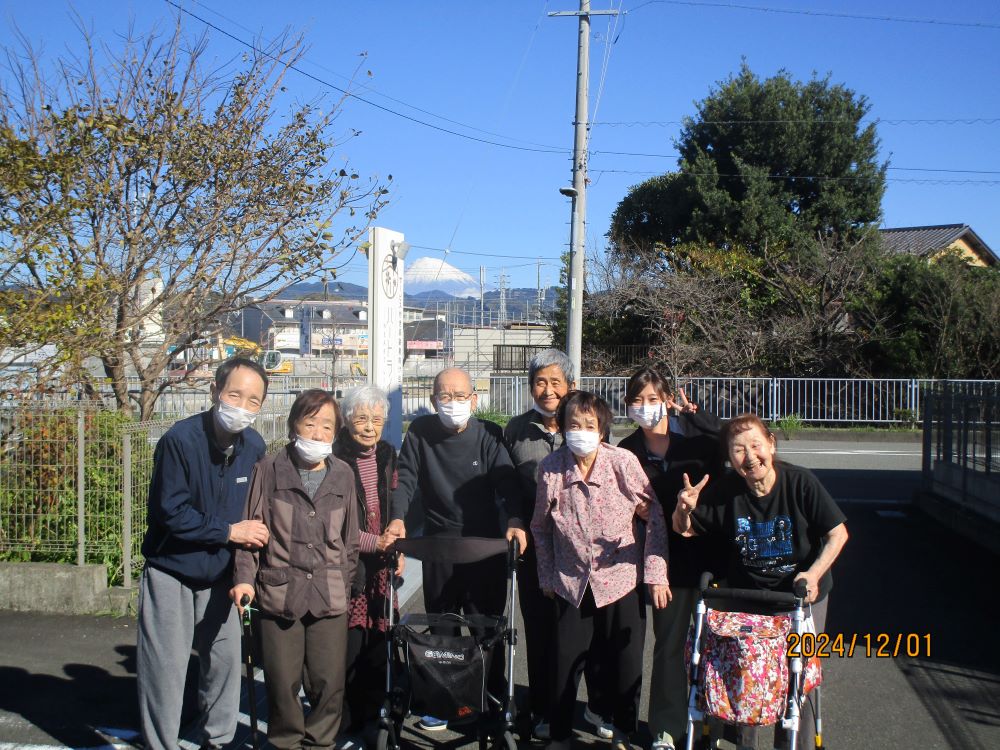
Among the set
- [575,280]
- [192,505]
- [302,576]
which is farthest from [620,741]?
[575,280]

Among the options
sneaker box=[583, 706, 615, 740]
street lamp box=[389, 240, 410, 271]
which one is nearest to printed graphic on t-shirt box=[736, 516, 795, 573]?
sneaker box=[583, 706, 615, 740]

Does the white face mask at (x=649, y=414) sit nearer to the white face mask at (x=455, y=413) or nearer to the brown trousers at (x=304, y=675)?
the white face mask at (x=455, y=413)

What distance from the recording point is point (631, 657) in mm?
4262

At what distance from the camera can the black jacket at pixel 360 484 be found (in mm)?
4574

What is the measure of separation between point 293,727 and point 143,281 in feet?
18.1

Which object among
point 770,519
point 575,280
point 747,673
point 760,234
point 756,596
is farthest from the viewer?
point 760,234

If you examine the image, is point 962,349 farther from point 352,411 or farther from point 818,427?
point 352,411

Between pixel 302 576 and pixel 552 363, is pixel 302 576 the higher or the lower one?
the lower one

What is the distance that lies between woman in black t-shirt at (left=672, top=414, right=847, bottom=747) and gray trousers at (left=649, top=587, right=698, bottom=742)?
1.58 feet

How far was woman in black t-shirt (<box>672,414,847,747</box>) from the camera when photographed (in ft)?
12.6

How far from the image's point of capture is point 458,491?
185 inches

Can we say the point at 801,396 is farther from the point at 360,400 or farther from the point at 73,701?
the point at 73,701

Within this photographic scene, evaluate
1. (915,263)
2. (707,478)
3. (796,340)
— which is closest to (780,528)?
(707,478)

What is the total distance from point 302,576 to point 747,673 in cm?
202
